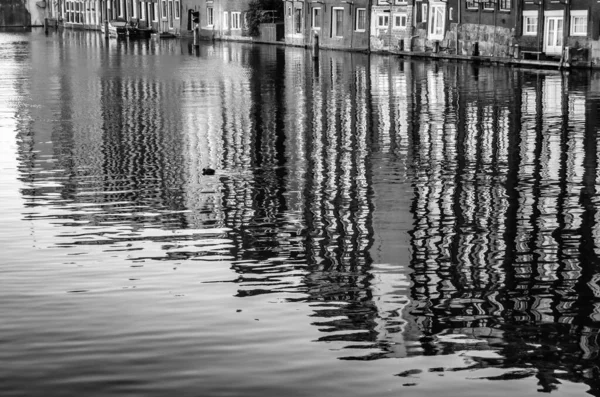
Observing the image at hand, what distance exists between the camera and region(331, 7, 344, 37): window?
8325 cm

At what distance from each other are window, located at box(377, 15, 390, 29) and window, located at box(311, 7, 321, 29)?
31.5 feet

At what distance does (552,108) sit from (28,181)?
65.3 ft

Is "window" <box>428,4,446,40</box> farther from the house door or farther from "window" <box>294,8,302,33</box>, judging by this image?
"window" <box>294,8,302,33</box>

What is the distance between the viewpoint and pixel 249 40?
3907 inches

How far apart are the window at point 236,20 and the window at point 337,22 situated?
62.7ft

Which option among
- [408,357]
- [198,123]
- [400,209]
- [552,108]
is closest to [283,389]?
[408,357]

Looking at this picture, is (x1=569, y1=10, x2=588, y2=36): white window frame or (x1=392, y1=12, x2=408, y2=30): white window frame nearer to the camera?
(x1=569, y1=10, x2=588, y2=36): white window frame

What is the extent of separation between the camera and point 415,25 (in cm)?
7288

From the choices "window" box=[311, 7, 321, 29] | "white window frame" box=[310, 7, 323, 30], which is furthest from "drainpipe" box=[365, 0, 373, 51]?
"window" box=[311, 7, 321, 29]

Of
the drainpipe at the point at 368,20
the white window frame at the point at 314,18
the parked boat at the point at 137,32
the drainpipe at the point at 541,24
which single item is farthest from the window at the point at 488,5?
the parked boat at the point at 137,32

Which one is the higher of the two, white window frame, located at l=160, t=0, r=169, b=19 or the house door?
white window frame, located at l=160, t=0, r=169, b=19

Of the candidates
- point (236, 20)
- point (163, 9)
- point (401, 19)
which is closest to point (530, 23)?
point (401, 19)

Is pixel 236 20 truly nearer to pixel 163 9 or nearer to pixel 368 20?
pixel 163 9

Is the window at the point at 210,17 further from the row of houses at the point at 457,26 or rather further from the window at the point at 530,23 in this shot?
the window at the point at 530,23
